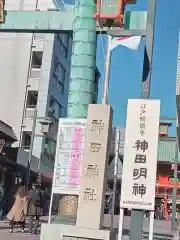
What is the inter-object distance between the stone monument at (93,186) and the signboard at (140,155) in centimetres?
57

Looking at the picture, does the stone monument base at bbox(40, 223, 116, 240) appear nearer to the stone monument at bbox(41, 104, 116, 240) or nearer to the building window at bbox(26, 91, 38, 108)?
the stone monument at bbox(41, 104, 116, 240)

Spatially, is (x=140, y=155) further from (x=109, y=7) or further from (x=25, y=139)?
(x=25, y=139)

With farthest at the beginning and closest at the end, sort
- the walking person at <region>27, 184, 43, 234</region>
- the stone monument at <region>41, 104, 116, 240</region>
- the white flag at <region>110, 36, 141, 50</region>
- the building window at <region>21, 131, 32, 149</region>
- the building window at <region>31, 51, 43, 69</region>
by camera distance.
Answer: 1. the building window at <region>31, 51, 43, 69</region>
2. the building window at <region>21, 131, 32, 149</region>
3. the walking person at <region>27, 184, 43, 234</region>
4. the white flag at <region>110, 36, 141, 50</region>
5. the stone monument at <region>41, 104, 116, 240</region>

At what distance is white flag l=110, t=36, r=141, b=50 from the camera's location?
27.9 feet

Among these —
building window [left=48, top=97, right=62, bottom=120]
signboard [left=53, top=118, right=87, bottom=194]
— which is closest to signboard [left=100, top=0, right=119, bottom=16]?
signboard [left=53, top=118, right=87, bottom=194]

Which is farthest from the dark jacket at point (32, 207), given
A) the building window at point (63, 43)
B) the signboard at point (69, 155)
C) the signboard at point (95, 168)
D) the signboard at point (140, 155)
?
the building window at point (63, 43)

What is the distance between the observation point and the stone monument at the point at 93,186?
7.66m

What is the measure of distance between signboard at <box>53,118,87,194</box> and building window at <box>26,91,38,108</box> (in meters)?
24.2

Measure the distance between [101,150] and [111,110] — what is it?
84 cm

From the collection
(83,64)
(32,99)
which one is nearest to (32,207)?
(83,64)

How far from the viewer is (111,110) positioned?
27.5ft

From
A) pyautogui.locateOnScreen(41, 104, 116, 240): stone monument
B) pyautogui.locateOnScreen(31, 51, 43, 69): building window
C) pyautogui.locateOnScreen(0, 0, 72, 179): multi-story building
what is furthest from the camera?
pyautogui.locateOnScreen(31, 51, 43, 69): building window

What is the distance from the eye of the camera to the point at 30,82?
33.9 m

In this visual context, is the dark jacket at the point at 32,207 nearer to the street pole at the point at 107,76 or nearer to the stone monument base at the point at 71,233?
the stone monument base at the point at 71,233
